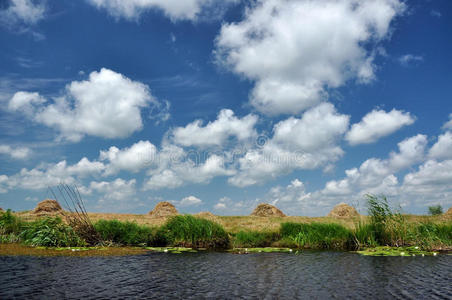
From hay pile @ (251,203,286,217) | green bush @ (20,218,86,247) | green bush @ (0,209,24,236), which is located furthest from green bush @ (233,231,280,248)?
hay pile @ (251,203,286,217)

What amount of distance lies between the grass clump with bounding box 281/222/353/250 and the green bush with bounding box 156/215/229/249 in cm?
620

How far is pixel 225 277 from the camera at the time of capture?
15578 millimetres

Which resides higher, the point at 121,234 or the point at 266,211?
the point at 266,211

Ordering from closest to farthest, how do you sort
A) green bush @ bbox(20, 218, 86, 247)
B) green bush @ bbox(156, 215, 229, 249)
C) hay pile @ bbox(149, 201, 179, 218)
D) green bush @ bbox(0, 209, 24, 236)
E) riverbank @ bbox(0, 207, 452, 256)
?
riverbank @ bbox(0, 207, 452, 256), green bush @ bbox(20, 218, 86, 247), green bush @ bbox(156, 215, 229, 249), green bush @ bbox(0, 209, 24, 236), hay pile @ bbox(149, 201, 179, 218)

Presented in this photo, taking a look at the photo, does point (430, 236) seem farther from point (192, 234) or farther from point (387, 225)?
point (192, 234)

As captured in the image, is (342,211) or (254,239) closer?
(254,239)

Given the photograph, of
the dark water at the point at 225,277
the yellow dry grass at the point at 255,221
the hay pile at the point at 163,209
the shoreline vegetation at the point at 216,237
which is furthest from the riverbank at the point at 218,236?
the hay pile at the point at 163,209

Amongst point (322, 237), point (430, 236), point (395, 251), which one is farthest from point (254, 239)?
point (430, 236)

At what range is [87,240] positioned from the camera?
26.7 metres

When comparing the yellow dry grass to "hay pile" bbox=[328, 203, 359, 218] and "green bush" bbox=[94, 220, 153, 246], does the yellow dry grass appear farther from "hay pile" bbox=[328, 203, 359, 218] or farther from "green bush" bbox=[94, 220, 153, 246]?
"hay pile" bbox=[328, 203, 359, 218]

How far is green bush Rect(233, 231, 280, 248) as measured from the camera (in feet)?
92.4

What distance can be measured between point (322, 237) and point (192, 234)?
35.7 ft

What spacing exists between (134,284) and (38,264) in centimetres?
736

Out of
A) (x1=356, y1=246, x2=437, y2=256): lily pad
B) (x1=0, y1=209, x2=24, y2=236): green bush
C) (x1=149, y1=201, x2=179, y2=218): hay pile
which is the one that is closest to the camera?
(x1=356, y1=246, x2=437, y2=256): lily pad
